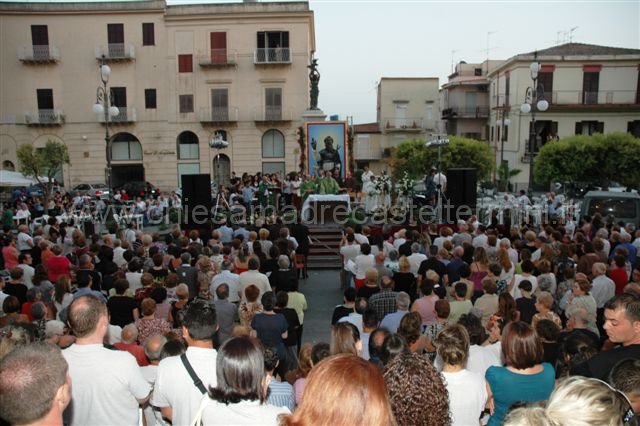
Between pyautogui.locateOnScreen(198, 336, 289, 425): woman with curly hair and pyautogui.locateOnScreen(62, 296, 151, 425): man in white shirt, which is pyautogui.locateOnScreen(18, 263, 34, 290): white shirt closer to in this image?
pyautogui.locateOnScreen(62, 296, 151, 425): man in white shirt

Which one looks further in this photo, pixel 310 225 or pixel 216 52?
pixel 216 52

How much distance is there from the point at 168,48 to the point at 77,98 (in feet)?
20.8

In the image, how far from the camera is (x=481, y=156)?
116 ft

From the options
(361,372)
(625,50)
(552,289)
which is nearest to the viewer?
(361,372)

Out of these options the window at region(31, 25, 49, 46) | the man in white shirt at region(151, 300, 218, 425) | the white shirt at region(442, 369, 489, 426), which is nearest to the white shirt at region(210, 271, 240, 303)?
the man in white shirt at region(151, 300, 218, 425)

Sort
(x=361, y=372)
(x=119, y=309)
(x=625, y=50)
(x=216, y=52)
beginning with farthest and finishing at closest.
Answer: (x=625, y=50), (x=216, y=52), (x=119, y=309), (x=361, y=372)

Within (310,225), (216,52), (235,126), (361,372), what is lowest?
(310,225)

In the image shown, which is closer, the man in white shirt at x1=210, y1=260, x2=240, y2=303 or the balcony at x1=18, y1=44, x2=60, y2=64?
the man in white shirt at x1=210, y1=260, x2=240, y2=303

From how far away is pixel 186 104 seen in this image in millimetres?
34344

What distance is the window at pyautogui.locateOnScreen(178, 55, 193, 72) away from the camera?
33.9m

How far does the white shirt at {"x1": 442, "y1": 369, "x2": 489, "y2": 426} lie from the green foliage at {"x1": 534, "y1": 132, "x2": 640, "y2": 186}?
2993 centimetres

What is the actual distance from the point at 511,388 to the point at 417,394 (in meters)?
1.23

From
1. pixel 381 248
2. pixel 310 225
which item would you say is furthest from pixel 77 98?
pixel 381 248

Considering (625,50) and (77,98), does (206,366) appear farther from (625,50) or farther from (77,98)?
(625,50)
